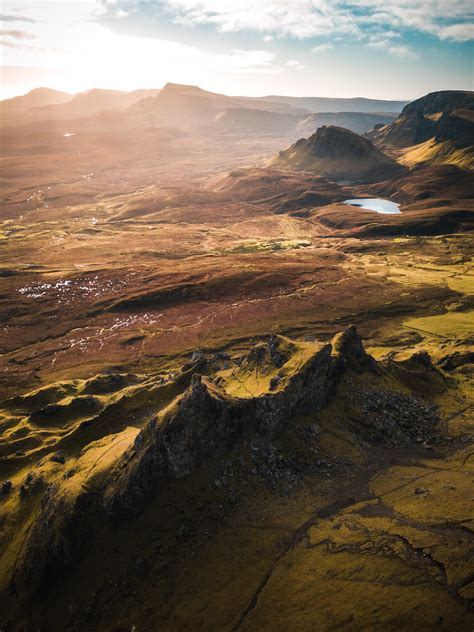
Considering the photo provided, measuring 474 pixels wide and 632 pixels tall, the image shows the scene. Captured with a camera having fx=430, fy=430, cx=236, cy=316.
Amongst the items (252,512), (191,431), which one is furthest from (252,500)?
(191,431)

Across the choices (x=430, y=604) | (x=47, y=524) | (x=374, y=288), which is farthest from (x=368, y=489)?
(x=374, y=288)

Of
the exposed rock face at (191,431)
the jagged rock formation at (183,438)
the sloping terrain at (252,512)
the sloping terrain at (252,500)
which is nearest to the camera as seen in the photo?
the sloping terrain at (252,500)

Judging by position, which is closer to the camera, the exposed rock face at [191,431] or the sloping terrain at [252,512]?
the sloping terrain at [252,512]

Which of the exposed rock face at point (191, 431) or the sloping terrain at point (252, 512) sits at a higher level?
the exposed rock face at point (191, 431)

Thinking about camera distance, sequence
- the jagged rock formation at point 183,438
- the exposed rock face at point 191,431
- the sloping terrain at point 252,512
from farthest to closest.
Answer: the exposed rock face at point 191,431
the jagged rock formation at point 183,438
the sloping terrain at point 252,512

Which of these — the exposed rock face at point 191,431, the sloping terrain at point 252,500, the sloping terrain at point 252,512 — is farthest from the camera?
the exposed rock face at point 191,431

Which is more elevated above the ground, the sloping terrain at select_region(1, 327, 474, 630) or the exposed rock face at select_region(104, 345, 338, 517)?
the exposed rock face at select_region(104, 345, 338, 517)

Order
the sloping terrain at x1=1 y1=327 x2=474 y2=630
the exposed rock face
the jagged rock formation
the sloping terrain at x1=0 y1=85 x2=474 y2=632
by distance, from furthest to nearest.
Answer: the exposed rock face → the jagged rock formation → the sloping terrain at x1=1 y1=327 x2=474 y2=630 → the sloping terrain at x1=0 y1=85 x2=474 y2=632

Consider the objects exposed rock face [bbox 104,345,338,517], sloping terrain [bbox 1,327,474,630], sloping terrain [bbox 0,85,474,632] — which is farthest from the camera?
exposed rock face [bbox 104,345,338,517]

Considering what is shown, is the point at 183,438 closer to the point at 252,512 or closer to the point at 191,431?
the point at 191,431
